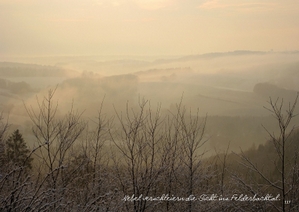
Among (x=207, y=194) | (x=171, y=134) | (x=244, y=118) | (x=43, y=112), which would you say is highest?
(x=43, y=112)

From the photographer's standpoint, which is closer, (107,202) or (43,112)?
(107,202)

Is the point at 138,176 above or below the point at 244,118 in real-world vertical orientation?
above

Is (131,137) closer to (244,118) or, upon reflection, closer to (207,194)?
(207,194)

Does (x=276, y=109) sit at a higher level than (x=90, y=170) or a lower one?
higher

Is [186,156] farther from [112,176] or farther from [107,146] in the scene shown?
[107,146]

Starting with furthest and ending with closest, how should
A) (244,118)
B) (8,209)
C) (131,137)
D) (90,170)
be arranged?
(244,118) < (90,170) < (131,137) < (8,209)

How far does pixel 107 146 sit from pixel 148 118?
100.0 inches

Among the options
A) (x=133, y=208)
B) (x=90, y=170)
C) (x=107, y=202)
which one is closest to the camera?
(x=107, y=202)

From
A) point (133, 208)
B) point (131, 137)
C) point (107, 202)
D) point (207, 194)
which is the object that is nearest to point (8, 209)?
point (107, 202)

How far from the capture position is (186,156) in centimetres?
1067

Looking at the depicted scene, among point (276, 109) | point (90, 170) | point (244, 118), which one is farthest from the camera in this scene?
point (244, 118)

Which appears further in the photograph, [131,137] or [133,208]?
[131,137]

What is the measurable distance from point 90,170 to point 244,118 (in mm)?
85366

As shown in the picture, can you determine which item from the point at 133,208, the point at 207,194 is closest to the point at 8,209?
the point at 133,208
